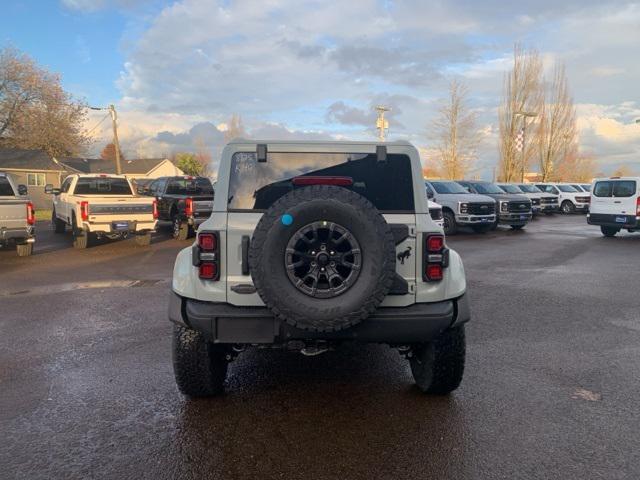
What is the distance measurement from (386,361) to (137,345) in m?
2.59

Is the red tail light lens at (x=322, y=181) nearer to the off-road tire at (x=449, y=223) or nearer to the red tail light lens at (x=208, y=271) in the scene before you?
the red tail light lens at (x=208, y=271)

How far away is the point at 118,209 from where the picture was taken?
40.3 feet

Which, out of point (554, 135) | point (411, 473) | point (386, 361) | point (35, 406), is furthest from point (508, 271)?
point (554, 135)

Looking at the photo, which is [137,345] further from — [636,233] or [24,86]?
[24,86]

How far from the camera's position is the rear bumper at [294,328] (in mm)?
3248

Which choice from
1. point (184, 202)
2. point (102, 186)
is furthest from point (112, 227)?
point (184, 202)

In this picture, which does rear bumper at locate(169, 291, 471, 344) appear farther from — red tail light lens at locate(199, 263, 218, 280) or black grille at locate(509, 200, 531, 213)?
black grille at locate(509, 200, 531, 213)

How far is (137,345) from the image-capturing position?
5.18m

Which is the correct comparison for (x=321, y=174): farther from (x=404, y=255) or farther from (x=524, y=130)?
(x=524, y=130)

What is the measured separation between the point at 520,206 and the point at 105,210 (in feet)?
46.6

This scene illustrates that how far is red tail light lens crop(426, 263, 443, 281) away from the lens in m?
3.40

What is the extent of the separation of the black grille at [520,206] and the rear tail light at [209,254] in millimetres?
16812

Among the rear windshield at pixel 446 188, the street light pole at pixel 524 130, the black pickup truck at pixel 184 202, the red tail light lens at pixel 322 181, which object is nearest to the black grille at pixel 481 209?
the rear windshield at pixel 446 188

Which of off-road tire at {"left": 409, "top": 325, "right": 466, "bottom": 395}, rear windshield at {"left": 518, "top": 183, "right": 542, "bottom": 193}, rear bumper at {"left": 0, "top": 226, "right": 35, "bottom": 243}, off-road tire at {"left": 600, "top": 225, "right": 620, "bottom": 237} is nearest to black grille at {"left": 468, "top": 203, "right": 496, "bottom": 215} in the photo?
off-road tire at {"left": 600, "top": 225, "right": 620, "bottom": 237}
